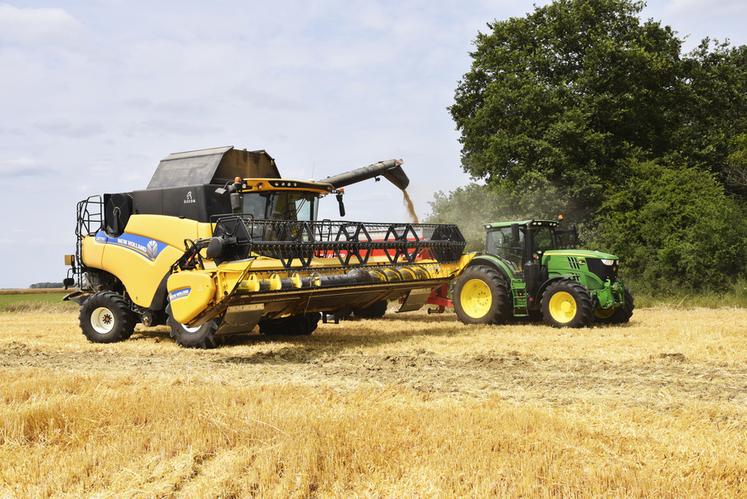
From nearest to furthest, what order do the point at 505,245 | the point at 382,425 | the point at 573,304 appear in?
the point at 382,425 → the point at 573,304 → the point at 505,245

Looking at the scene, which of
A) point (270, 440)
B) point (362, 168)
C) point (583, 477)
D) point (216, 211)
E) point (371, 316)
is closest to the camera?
point (583, 477)

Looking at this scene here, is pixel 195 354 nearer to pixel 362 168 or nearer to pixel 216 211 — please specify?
pixel 216 211

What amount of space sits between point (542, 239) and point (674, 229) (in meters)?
9.31

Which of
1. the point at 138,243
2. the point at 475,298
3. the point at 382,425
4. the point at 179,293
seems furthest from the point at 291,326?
the point at 382,425

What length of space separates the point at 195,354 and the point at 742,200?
2025cm

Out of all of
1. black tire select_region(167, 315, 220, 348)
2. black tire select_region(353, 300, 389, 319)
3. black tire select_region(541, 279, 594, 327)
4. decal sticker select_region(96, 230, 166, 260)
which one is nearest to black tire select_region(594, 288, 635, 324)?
black tire select_region(541, 279, 594, 327)

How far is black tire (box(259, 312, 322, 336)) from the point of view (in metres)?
12.5

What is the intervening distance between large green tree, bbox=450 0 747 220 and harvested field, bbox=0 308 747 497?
15.4 metres

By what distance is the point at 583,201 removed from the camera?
2419 centimetres

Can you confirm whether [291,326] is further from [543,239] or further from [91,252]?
[543,239]

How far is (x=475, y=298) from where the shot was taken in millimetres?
14312

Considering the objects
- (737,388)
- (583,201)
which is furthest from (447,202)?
(737,388)

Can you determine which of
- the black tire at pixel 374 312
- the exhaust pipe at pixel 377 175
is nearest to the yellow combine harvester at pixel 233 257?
the black tire at pixel 374 312

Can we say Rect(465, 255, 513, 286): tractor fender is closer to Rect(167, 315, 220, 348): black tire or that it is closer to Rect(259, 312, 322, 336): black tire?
Rect(259, 312, 322, 336): black tire
